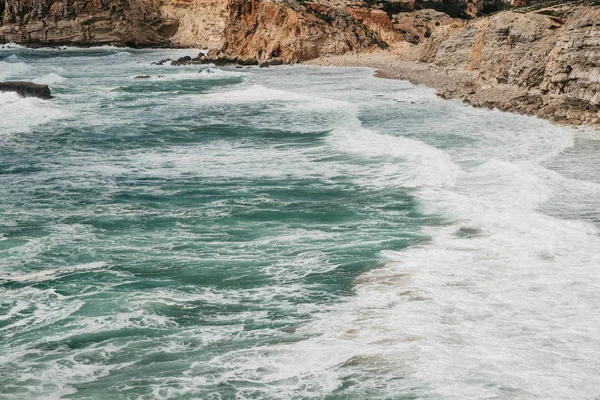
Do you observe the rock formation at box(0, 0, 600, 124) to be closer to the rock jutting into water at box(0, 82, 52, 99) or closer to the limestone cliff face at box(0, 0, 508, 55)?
the limestone cliff face at box(0, 0, 508, 55)

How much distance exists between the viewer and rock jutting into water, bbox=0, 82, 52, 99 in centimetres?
3734

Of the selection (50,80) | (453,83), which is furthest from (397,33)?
(50,80)

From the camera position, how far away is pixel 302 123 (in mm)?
29812

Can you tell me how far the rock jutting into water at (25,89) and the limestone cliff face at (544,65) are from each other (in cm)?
2061

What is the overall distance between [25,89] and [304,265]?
29.6 meters

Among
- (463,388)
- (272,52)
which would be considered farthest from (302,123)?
(272,52)

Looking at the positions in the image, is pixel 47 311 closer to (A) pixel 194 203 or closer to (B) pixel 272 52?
(A) pixel 194 203

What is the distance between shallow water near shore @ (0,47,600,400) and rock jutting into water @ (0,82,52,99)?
12.0 m

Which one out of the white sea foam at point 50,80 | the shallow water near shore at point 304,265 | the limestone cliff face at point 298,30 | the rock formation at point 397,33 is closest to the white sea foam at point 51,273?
the shallow water near shore at point 304,265

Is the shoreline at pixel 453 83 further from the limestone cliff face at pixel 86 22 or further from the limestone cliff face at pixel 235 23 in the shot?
the limestone cliff face at pixel 86 22

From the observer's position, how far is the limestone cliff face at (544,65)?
87.0 ft

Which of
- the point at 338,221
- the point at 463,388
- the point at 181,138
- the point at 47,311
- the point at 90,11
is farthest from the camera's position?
the point at 90,11

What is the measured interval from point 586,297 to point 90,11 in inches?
3471

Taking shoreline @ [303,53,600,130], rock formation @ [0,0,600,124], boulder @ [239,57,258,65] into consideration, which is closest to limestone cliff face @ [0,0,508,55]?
rock formation @ [0,0,600,124]
